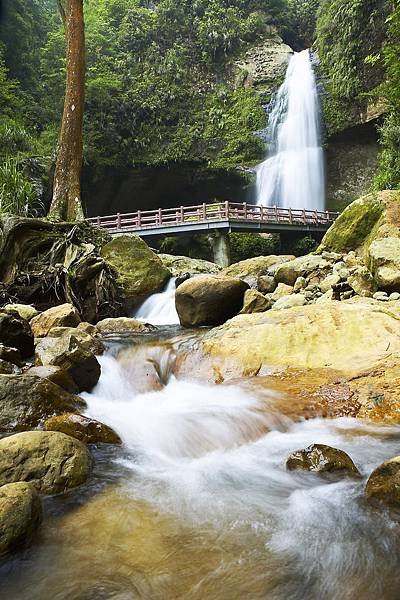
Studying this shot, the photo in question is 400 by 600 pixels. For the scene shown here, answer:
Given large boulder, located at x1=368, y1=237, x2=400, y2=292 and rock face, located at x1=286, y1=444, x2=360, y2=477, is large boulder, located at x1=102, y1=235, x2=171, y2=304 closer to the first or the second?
large boulder, located at x1=368, y1=237, x2=400, y2=292

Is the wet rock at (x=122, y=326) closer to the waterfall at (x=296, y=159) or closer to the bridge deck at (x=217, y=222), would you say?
the bridge deck at (x=217, y=222)

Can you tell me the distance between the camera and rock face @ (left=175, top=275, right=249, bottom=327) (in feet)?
27.1

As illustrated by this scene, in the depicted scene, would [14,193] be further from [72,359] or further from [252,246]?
[252,246]

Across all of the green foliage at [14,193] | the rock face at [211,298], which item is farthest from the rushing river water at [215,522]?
the green foliage at [14,193]

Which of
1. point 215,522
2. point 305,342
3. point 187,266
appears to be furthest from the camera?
point 187,266

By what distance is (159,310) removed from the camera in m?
11.3

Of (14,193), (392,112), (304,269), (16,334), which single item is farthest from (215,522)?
(392,112)

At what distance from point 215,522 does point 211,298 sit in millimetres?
5791

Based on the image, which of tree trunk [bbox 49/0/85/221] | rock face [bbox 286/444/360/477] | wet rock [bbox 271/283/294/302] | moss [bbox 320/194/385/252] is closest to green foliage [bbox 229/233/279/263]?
moss [bbox 320/194/385/252]

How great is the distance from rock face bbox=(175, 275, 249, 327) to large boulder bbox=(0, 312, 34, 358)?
3212 millimetres

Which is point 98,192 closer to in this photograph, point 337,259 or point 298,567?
point 337,259

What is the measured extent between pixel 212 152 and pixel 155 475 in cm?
2628

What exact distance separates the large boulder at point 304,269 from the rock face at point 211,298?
2225 millimetres

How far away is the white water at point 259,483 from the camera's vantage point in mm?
2250
